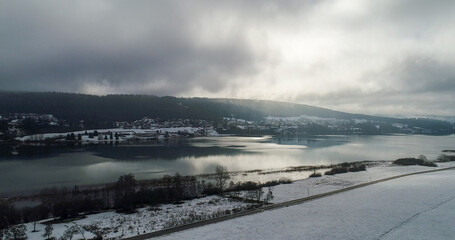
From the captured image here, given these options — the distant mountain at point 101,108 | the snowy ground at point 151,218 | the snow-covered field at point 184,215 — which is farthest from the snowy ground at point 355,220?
the distant mountain at point 101,108

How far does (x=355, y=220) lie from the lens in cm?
1461

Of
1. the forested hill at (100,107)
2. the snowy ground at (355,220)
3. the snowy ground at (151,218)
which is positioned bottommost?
the snowy ground at (151,218)

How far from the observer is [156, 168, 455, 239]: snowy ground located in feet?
41.7

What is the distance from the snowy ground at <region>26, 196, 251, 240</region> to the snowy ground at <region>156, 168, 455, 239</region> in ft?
7.09

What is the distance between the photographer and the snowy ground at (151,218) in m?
14.9

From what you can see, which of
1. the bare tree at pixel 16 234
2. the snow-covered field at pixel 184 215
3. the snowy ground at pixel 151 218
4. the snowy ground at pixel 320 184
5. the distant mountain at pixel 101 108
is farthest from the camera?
the distant mountain at pixel 101 108

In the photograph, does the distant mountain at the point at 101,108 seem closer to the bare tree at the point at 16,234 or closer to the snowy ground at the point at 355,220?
the bare tree at the point at 16,234

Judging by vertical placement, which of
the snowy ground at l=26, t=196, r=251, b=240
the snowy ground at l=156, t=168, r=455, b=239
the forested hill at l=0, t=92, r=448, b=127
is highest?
the forested hill at l=0, t=92, r=448, b=127

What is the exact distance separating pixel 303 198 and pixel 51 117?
114 metres

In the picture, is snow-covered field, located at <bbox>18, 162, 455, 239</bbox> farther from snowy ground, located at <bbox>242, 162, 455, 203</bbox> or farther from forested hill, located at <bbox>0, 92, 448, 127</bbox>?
forested hill, located at <bbox>0, 92, 448, 127</bbox>

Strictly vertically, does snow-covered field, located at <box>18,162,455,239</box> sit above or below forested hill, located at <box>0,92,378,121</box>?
below

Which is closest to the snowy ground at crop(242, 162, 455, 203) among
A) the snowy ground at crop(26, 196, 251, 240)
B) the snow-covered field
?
the snow-covered field

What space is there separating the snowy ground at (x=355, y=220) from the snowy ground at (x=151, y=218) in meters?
2.16

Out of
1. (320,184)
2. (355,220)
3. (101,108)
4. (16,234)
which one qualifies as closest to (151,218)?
(16,234)
